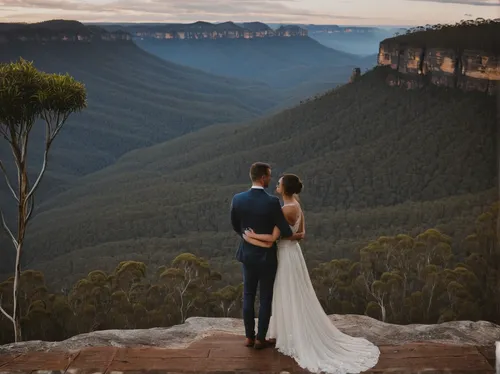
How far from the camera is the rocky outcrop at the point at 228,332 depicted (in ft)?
12.5

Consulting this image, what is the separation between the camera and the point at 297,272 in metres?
3.36

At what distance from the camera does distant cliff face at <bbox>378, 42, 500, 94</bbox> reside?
33.1 feet

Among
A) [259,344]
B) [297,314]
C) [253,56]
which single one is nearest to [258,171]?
[297,314]

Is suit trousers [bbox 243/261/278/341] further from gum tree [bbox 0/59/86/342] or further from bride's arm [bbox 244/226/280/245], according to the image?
gum tree [bbox 0/59/86/342]

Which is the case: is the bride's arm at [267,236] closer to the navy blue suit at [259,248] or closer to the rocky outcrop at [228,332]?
the navy blue suit at [259,248]

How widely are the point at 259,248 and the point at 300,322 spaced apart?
495 millimetres

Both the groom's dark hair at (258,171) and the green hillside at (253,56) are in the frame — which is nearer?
the groom's dark hair at (258,171)

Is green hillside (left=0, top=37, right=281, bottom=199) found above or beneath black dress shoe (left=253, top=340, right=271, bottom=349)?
beneath

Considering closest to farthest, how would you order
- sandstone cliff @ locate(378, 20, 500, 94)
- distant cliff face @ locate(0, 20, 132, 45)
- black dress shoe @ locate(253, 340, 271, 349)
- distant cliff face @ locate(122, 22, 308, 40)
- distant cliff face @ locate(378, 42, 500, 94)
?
black dress shoe @ locate(253, 340, 271, 349) → sandstone cliff @ locate(378, 20, 500, 94) → distant cliff face @ locate(378, 42, 500, 94) → distant cliff face @ locate(0, 20, 132, 45) → distant cliff face @ locate(122, 22, 308, 40)

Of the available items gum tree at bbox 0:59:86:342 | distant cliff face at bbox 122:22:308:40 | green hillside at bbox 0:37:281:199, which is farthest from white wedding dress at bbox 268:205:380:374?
distant cliff face at bbox 122:22:308:40

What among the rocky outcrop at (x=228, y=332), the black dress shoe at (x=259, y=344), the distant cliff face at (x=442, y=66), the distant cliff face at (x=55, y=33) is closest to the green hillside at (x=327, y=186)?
the distant cliff face at (x=442, y=66)

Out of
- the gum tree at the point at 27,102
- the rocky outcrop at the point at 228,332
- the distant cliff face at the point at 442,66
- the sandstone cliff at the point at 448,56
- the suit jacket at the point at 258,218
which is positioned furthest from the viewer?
the distant cliff face at the point at 442,66

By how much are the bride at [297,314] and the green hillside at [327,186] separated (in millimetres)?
4168

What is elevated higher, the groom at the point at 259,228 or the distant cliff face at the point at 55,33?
the distant cliff face at the point at 55,33
